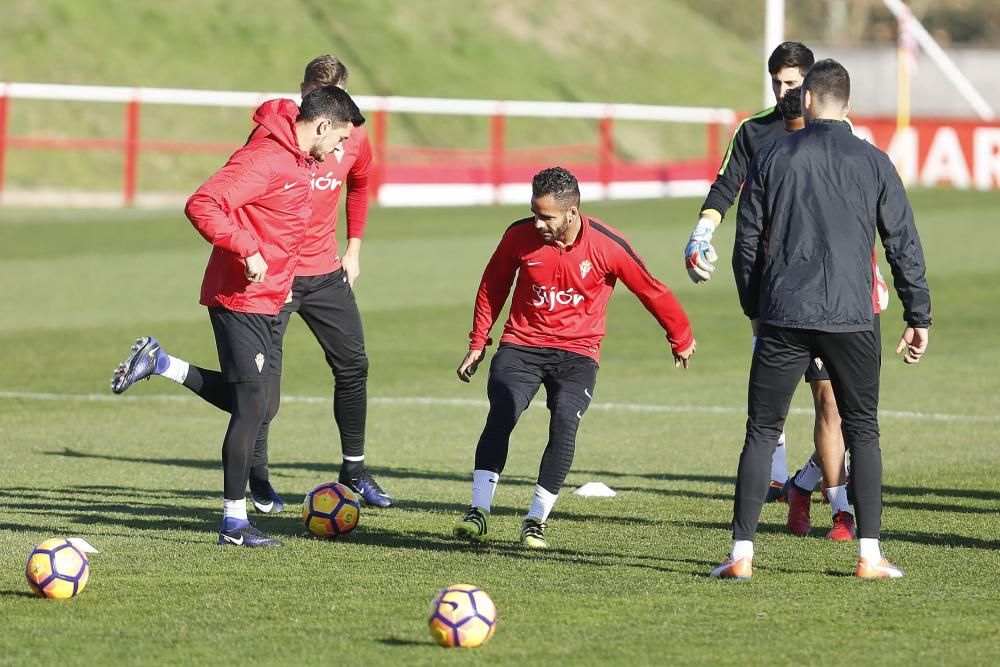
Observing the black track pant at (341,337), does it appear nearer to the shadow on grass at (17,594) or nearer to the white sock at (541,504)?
the white sock at (541,504)

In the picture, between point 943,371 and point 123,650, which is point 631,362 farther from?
point 123,650

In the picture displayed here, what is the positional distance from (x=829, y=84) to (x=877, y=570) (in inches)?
78.2

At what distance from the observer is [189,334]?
17.2 metres

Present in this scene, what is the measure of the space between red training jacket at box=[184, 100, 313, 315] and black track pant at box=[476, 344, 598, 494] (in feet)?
3.60

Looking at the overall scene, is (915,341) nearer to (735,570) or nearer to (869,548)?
(869,548)

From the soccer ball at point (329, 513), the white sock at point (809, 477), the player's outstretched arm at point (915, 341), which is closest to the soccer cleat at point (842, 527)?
the white sock at point (809, 477)

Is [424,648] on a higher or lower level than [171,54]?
lower

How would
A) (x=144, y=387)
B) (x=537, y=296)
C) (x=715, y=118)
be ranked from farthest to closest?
(x=715, y=118), (x=144, y=387), (x=537, y=296)

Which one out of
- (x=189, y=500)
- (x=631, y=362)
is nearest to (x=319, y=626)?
(x=189, y=500)

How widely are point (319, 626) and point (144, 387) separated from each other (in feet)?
27.1

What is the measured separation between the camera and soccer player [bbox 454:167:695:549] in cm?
795

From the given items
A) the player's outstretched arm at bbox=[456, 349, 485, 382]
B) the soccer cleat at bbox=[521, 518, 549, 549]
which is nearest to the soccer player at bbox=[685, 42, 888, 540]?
the player's outstretched arm at bbox=[456, 349, 485, 382]

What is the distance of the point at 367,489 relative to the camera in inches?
363

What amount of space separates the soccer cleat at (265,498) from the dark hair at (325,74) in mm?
2073
